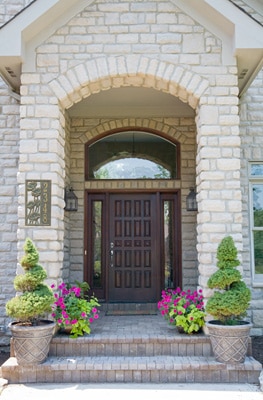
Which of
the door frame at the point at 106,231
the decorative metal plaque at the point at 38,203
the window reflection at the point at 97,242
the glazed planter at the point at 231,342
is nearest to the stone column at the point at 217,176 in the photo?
the glazed planter at the point at 231,342

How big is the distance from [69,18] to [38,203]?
2574 millimetres

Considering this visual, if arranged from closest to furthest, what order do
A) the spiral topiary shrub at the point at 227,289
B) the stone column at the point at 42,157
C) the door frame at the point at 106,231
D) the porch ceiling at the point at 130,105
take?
the spiral topiary shrub at the point at 227,289
the stone column at the point at 42,157
the porch ceiling at the point at 130,105
the door frame at the point at 106,231

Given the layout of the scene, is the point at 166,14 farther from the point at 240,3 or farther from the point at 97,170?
the point at 97,170

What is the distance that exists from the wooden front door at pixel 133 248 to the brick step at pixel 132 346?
2643mm

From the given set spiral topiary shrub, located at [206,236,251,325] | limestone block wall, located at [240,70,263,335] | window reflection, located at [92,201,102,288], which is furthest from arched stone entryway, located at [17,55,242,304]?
window reflection, located at [92,201,102,288]

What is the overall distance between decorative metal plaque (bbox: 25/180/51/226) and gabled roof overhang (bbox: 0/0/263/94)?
158 cm

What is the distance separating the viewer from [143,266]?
7.78m

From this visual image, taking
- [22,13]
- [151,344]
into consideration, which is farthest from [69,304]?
[22,13]

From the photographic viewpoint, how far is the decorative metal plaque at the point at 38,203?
5297 millimetres

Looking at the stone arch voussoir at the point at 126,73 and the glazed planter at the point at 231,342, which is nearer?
the glazed planter at the point at 231,342

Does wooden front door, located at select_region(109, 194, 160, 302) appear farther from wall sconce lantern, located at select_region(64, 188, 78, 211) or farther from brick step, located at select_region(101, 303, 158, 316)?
wall sconce lantern, located at select_region(64, 188, 78, 211)

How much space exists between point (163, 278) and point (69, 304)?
9.41ft

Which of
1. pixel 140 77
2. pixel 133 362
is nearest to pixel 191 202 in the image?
pixel 140 77

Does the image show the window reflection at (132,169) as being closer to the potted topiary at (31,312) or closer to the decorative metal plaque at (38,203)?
the decorative metal plaque at (38,203)
